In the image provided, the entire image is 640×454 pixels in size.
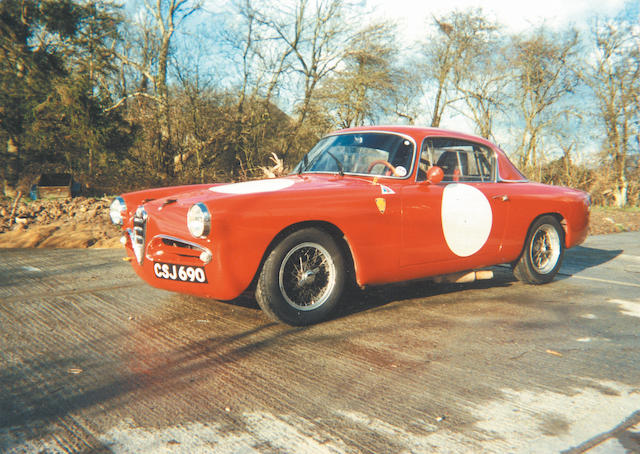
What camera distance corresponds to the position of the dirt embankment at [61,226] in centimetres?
668

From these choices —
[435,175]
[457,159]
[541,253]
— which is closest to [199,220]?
[435,175]

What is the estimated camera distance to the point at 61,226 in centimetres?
735

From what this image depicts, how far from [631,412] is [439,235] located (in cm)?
202

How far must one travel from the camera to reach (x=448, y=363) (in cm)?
285

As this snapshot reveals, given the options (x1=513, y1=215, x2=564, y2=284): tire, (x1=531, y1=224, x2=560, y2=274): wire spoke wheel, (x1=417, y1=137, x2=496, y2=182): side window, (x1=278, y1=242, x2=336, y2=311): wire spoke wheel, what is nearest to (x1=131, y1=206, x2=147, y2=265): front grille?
(x1=278, y1=242, x2=336, y2=311): wire spoke wheel

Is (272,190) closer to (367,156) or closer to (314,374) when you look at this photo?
(367,156)

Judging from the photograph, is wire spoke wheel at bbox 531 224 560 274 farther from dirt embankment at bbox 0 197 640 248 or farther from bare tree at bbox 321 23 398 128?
bare tree at bbox 321 23 398 128

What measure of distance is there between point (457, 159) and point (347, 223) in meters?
1.63

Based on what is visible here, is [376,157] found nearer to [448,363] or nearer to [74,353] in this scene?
[448,363]

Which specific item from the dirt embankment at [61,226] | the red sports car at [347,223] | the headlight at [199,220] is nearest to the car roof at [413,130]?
the red sports car at [347,223]

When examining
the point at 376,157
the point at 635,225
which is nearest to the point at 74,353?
the point at 376,157

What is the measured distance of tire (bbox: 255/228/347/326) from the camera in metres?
3.26

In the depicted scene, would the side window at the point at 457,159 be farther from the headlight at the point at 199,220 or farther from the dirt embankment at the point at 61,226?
the dirt embankment at the point at 61,226

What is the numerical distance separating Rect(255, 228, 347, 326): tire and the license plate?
0.39m
